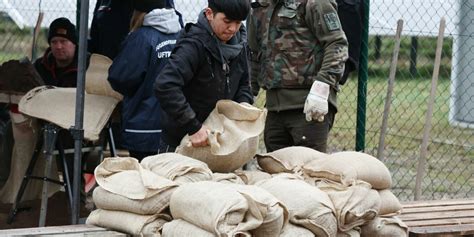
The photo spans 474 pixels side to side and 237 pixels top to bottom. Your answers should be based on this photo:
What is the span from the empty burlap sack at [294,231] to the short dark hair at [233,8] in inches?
45.5

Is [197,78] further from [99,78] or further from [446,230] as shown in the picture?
[446,230]

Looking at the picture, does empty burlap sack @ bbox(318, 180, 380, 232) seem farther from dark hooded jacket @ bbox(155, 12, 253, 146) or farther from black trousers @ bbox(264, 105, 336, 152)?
black trousers @ bbox(264, 105, 336, 152)

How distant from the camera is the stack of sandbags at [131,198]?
16.7 ft

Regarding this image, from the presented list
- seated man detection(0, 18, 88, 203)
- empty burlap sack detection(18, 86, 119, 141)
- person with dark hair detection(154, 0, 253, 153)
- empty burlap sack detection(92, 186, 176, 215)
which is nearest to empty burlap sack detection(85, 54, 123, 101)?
empty burlap sack detection(18, 86, 119, 141)

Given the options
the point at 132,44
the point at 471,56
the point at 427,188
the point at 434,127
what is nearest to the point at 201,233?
the point at 132,44

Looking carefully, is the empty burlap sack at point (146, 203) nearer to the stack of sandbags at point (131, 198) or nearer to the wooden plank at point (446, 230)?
the stack of sandbags at point (131, 198)

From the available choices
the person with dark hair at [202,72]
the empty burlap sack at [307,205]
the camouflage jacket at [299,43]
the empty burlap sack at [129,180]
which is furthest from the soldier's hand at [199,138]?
the camouflage jacket at [299,43]

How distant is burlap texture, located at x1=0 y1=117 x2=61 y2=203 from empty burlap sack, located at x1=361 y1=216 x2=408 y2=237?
→ 2.44 metres

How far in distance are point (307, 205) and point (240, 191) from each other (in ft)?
1.38

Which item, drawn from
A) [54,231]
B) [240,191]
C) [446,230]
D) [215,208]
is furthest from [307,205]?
[446,230]

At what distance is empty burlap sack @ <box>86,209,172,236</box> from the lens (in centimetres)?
507

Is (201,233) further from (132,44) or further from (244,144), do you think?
(132,44)

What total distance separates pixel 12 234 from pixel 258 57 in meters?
2.54

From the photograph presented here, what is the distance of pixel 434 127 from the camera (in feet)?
44.4
